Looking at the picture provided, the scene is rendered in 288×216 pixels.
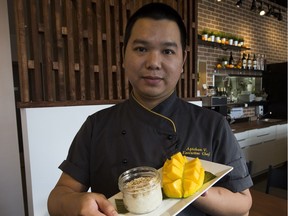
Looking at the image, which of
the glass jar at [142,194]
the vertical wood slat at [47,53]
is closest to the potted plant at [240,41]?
the vertical wood slat at [47,53]

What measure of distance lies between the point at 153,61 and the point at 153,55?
0.08 ft

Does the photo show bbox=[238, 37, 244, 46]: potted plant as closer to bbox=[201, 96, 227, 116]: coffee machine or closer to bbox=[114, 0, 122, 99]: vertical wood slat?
bbox=[201, 96, 227, 116]: coffee machine

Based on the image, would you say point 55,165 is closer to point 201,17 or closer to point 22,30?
point 22,30

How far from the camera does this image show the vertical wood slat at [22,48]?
181 cm

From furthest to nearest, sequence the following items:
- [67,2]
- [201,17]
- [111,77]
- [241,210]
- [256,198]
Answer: [201,17] → [111,77] → [67,2] → [256,198] → [241,210]

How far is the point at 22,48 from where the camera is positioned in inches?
72.4

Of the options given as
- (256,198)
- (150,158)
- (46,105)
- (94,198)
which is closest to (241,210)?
(150,158)

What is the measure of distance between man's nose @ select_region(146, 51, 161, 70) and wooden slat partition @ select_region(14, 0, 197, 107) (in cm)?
139

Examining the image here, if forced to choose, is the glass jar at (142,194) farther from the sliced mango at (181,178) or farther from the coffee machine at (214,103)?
the coffee machine at (214,103)

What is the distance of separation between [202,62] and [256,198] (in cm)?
293

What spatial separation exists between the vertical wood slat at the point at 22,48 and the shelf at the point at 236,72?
3.55m

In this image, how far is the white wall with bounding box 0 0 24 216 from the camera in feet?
7.60

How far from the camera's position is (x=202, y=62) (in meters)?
4.20

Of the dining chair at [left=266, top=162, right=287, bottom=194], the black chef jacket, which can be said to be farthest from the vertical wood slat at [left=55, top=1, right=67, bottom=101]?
the dining chair at [left=266, top=162, right=287, bottom=194]
